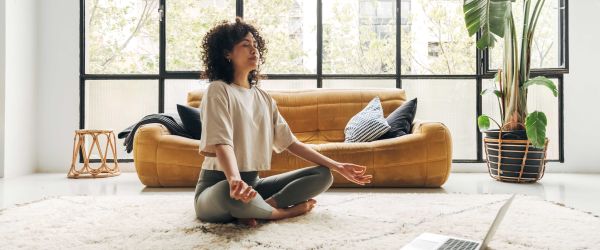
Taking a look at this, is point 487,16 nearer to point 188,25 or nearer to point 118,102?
point 188,25

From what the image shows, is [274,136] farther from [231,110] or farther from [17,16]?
[17,16]

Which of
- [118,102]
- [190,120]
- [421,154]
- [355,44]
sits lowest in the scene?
[421,154]

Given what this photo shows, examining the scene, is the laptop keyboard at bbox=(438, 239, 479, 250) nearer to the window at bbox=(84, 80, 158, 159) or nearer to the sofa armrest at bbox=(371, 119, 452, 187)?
the sofa armrest at bbox=(371, 119, 452, 187)

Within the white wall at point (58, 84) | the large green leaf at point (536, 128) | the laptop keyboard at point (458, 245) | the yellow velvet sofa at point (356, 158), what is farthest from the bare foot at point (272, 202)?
the white wall at point (58, 84)

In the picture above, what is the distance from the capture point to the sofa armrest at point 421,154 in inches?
125

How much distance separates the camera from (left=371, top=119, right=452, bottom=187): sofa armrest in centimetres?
317

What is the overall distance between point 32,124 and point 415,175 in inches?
143

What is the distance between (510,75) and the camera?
367 centimetres

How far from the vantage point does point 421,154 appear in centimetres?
318

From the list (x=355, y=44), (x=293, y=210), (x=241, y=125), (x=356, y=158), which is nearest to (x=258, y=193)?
(x=293, y=210)

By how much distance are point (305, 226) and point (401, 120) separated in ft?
6.17

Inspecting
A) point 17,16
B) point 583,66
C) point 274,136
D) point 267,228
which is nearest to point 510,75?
point 583,66

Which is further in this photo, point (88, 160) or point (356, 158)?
point (88, 160)

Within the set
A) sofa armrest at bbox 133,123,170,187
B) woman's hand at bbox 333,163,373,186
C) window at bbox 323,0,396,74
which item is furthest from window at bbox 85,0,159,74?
woman's hand at bbox 333,163,373,186
